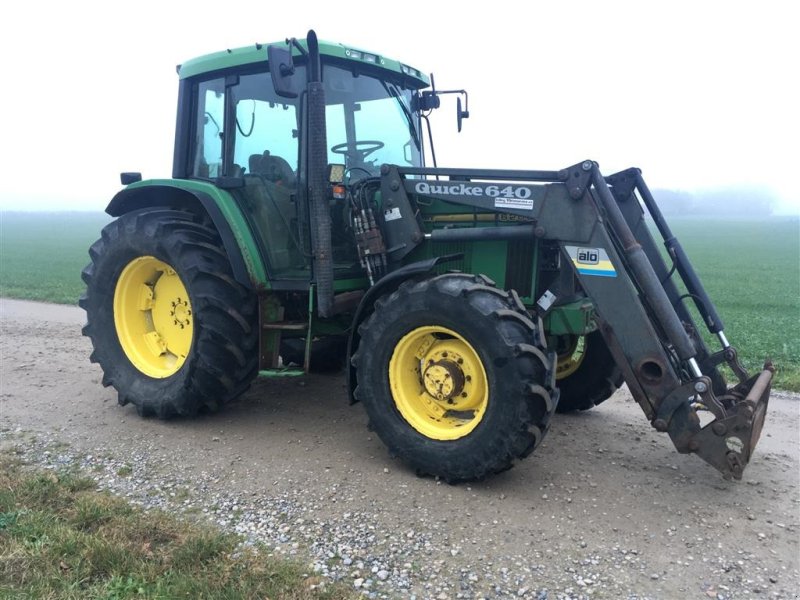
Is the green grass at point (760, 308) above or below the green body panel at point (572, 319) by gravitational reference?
below

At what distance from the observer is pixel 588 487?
14.1ft

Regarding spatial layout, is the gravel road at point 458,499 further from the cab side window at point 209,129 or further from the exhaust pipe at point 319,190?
the cab side window at point 209,129

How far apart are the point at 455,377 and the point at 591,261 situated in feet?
3.73

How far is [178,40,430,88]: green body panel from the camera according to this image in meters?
5.12

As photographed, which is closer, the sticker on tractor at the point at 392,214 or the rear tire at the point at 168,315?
the sticker on tractor at the point at 392,214

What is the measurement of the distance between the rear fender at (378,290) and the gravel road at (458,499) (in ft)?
1.99

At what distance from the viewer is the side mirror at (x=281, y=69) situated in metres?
4.38

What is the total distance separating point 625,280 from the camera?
165 inches

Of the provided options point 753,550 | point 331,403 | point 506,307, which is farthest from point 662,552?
point 331,403

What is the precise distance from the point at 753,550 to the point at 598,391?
7.12 ft

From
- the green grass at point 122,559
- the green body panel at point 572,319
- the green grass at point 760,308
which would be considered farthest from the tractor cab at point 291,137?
the green grass at point 760,308

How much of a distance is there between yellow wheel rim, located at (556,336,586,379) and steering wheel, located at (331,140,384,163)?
230cm

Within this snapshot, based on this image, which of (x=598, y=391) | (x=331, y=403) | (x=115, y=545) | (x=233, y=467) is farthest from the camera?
(x=331, y=403)

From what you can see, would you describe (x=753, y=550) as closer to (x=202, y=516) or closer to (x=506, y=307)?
(x=506, y=307)
